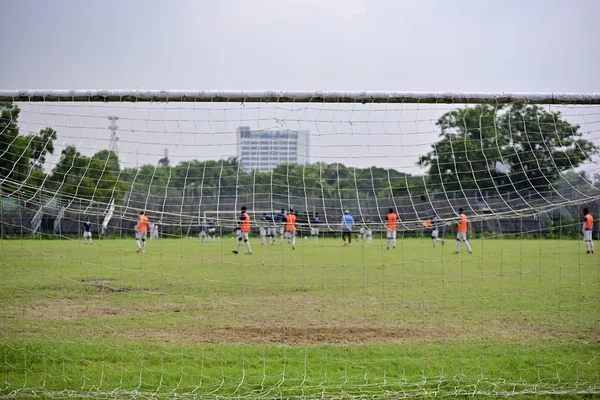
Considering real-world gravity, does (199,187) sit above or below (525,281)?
above

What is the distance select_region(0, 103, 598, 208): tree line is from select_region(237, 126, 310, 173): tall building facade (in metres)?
0.14

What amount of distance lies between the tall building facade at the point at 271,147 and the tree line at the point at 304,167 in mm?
135

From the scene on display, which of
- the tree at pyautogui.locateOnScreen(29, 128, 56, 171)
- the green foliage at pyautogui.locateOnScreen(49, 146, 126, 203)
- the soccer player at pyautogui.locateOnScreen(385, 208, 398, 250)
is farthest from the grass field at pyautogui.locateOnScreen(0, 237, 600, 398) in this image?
the tree at pyautogui.locateOnScreen(29, 128, 56, 171)

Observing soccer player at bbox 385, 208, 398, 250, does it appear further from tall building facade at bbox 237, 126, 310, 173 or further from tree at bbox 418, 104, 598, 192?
tall building facade at bbox 237, 126, 310, 173

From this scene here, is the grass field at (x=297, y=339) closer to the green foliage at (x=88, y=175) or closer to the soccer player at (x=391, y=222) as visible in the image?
the soccer player at (x=391, y=222)

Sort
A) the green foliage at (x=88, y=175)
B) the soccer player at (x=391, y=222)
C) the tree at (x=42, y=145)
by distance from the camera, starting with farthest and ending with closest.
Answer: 1. the green foliage at (x=88, y=175)
2. the tree at (x=42, y=145)
3. the soccer player at (x=391, y=222)

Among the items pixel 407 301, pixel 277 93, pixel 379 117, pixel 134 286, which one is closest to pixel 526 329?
pixel 407 301

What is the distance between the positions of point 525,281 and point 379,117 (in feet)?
28.5

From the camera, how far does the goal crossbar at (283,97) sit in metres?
6.07

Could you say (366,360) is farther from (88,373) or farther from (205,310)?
(205,310)

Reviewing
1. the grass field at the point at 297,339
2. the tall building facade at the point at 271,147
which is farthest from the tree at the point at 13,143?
the tall building facade at the point at 271,147

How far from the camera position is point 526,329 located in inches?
315

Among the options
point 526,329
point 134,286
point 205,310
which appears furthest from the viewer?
point 134,286

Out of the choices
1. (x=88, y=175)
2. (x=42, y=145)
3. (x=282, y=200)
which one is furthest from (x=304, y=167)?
(x=42, y=145)
